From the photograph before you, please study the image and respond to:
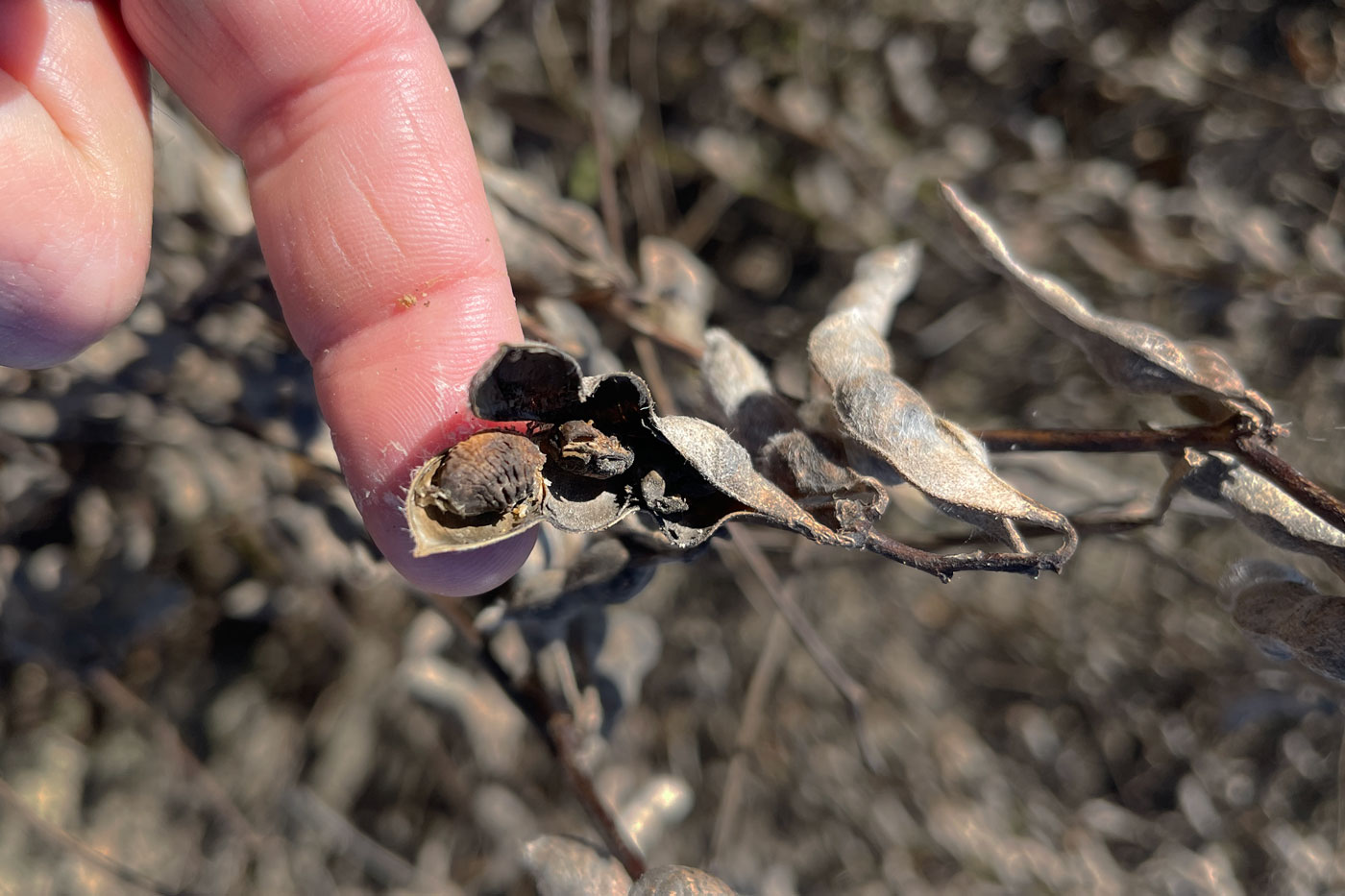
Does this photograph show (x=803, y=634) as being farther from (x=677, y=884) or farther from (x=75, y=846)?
(x=75, y=846)

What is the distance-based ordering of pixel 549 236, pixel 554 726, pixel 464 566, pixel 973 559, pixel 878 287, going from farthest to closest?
1. pixel 549 236
2. pixel 554 726
3. pixel 878 287
4. pixel 464 566
5. pixel 973 559

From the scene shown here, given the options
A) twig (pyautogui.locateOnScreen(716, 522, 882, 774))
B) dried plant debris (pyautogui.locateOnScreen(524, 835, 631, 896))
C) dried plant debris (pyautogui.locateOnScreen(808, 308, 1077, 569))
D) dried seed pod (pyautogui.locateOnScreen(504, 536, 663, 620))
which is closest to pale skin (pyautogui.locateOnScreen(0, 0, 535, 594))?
dried seed pod (pyautogui.locateOnScreen(504, 536, 663, 620))

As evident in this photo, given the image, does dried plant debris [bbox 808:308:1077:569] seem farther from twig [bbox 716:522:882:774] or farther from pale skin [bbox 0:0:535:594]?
twig [bbox 716:522:882:774]

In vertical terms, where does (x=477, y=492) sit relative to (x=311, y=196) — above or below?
below

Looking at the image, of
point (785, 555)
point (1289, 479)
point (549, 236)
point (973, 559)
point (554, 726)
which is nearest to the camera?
point (973, 559)

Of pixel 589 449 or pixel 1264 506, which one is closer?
pixel 589 449

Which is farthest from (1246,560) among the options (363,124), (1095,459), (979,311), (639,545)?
(363,124)

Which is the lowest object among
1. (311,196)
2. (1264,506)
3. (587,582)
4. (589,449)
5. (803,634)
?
(803,634)

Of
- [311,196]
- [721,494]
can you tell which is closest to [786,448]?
[721,494]
